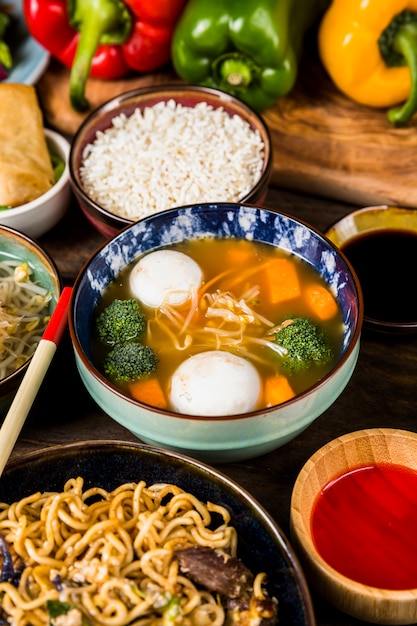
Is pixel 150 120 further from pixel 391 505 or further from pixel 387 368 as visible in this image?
pixel 391 505

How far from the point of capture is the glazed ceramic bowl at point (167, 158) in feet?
8.57

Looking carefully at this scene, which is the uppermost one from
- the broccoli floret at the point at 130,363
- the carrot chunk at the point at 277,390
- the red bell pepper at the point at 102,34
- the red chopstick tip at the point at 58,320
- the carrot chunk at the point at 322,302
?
the red bell pepper at the point at 102,34

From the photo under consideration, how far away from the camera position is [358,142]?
9.99 feet

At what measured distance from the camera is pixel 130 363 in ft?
6.66

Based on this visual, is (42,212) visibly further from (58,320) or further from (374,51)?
(374,51)

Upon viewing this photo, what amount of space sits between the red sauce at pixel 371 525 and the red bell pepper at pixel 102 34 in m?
1.97

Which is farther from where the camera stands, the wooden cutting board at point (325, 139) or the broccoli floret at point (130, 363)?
the wooden cutting board at point (325, 139)

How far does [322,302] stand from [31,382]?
2.77 ft

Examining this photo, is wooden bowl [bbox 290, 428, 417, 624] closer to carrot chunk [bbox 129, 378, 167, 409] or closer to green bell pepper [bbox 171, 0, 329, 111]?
carrot chunk [bbox 129, 378, 167, 409]

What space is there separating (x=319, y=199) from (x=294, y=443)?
117 centimetres

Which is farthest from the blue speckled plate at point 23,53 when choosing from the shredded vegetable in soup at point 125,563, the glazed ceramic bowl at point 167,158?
the shredded vegetable in soup at point 125,563

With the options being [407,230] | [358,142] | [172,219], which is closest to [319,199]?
[358,142]

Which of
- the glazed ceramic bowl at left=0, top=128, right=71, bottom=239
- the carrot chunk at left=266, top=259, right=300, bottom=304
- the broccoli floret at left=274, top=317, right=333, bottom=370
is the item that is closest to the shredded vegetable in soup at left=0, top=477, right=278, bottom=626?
the broccoli floret at left=274, top=317, right=333, bottom=370

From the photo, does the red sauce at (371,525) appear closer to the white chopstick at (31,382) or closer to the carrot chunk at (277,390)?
the carrot chunk at (277,390)
